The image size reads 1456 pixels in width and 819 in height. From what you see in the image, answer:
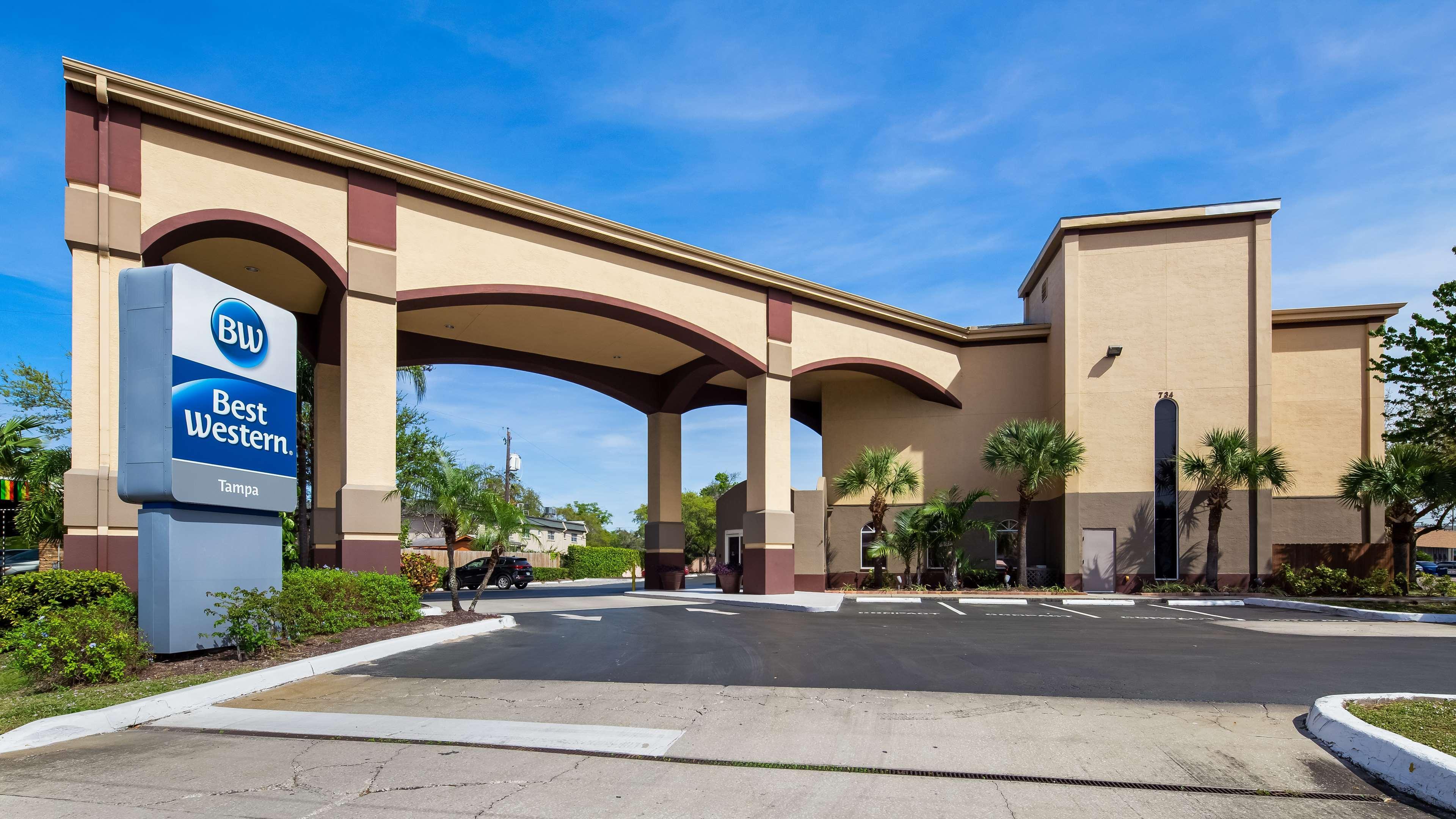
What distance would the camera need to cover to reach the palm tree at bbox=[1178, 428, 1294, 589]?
2578 cm

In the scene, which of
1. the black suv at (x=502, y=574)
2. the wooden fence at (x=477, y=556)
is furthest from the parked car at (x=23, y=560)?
the black suv at (x=502, y=574)

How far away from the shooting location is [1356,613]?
2044cm

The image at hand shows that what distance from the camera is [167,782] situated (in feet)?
21.3

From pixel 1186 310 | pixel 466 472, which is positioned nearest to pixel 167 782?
pixel 466 472

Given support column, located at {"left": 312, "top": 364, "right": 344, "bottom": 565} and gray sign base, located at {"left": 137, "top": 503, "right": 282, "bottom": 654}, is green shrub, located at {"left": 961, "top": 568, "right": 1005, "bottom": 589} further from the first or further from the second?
gray sign base, located at {"left": 137, "top": 503, "right": 282, "bottom": 654}

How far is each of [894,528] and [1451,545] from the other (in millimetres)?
68674

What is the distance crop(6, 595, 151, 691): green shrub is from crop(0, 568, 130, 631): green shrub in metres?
2.78

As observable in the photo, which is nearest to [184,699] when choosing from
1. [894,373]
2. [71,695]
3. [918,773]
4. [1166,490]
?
[71,695]

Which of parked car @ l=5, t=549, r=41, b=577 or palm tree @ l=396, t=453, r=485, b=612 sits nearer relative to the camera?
palm tree @ l=396, t=453, r=485, b=612

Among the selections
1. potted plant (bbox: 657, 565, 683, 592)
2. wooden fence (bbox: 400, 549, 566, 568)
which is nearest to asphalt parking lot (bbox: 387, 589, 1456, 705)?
potted plant (bbox: 657, 565, 683, 592)

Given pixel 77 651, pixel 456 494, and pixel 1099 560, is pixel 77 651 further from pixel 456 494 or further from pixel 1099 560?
pixel 1099 560

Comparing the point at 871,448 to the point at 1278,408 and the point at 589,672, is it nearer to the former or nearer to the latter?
the point at 1278,408

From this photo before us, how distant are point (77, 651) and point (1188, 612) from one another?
21770 mm

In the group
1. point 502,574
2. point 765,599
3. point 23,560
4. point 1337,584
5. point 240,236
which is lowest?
point 502,574
